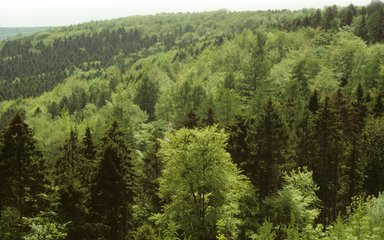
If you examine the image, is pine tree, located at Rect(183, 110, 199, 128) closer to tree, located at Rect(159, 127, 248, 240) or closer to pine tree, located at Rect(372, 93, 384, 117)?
tree, located at Rect(159, 127, 248, 240)

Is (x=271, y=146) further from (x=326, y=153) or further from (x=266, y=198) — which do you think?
(x=326, y=153)

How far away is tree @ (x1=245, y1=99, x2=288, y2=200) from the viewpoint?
143ft

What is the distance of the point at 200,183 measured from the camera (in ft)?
130

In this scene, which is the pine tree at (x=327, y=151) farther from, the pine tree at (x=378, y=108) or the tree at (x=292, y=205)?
the pine tree at (x=378, y=108)

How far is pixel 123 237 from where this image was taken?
→ 4022 cm

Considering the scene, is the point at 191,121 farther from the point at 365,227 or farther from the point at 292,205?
the point at 365,227

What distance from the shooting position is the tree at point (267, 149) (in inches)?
1719

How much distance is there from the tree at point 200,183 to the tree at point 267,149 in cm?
430

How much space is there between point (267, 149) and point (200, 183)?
8.31 metres

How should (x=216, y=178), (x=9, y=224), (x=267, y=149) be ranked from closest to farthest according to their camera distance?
(x=9, y=224), (x=216, y=178), (x=267, y=149)

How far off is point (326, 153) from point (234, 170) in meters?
14.5

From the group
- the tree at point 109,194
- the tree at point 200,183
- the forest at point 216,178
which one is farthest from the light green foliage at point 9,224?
the tree at point 200,183

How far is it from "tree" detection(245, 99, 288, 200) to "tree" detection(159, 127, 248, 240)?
14.1 feet

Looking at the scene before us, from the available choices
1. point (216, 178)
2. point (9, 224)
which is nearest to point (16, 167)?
point (9, 224)
